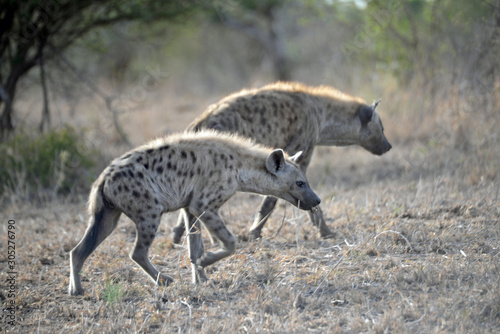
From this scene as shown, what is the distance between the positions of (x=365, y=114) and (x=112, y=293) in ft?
10.8

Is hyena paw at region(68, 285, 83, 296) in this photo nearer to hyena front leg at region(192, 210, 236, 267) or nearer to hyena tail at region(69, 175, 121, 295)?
hyena tail at region(69, 175, 121, 295)

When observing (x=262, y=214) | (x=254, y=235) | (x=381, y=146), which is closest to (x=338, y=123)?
A: (x=381, y=146)

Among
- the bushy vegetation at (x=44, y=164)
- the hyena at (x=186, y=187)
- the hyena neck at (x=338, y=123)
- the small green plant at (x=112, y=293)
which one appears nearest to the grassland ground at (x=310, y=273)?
the small green plant at (x=112, y=293)

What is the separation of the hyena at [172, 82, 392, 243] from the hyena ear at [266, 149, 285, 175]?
1.53ft

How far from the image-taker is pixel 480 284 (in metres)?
3.41

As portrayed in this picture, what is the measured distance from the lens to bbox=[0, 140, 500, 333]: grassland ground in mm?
3248

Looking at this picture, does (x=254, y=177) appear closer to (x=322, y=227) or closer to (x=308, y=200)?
(x=308, y=200)

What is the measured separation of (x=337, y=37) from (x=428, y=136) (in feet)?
25.7

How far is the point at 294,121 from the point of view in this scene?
5.20 m

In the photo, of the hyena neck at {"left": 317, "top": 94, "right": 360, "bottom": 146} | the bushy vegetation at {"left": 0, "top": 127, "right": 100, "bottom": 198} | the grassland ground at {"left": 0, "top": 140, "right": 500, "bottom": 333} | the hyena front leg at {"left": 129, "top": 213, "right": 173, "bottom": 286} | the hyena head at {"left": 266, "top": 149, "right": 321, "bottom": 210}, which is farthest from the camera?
the bushy vegetation at {"left": 0, "top": 127, "right": 100, "bottom": 198}

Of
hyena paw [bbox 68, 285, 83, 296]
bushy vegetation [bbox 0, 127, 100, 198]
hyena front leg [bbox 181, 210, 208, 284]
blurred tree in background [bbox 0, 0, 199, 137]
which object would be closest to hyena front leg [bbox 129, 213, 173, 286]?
hyena front leg [bbox 181, 210, 208, 284]

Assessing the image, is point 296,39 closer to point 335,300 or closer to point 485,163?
point 485,163

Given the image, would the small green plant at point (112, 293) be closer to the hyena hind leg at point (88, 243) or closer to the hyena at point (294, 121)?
the hyena hind leg at point (88, 243)

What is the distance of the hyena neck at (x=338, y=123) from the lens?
5719 mm
